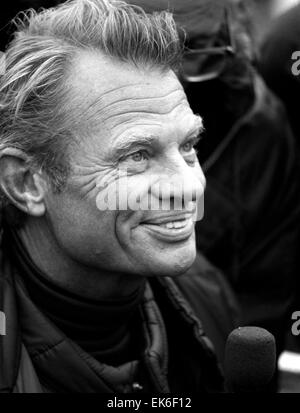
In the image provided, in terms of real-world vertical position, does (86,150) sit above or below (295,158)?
above

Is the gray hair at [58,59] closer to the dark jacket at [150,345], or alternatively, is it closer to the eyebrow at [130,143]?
the eyebrow at [130,143]

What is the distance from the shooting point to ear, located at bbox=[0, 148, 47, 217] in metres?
2.38

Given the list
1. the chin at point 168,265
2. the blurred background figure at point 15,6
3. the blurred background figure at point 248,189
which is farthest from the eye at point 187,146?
the blurred background figure at point 248,189

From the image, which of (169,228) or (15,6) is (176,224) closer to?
(169,228)

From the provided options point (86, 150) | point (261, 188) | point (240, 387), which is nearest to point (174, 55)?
point (86, 150)

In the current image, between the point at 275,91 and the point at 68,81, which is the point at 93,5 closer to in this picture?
the point at 68,81

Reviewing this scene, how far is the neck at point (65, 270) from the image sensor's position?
2441 mm

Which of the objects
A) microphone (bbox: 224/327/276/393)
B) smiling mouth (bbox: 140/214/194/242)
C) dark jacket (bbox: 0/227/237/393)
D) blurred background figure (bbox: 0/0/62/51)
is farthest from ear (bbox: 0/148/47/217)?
microphone (bbox: 224/327/276/393)

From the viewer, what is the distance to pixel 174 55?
2396 millimetres

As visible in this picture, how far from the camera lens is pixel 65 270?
2.44 metres

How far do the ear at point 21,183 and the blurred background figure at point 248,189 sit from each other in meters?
1.47

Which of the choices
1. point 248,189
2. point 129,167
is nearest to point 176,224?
point 129,167

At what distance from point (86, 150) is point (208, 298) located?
1004 millimetres

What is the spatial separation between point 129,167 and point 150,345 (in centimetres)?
65
